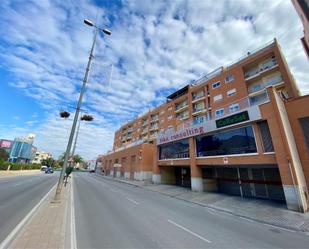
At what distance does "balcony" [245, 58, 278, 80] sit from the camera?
2635 cm

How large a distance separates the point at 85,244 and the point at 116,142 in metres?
80.5

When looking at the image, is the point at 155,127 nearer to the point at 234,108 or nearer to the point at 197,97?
the point at 197,97

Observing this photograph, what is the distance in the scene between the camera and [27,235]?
5.10 metres

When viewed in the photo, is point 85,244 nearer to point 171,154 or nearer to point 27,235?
point 27,235

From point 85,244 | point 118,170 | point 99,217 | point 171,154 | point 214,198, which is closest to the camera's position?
point 85,244

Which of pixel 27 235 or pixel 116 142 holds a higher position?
pixel 116 142

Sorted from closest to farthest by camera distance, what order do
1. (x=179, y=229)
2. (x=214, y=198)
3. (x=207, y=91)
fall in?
(x=179, y=229)
(x=214, y=198)
(x=207, y=91)

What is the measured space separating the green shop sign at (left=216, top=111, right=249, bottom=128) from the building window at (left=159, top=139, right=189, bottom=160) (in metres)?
5.67

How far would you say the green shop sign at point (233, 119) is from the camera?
576 inches

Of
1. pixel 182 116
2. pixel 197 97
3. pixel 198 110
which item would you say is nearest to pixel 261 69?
pixel 197 97

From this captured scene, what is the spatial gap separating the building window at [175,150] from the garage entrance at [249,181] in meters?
3.17

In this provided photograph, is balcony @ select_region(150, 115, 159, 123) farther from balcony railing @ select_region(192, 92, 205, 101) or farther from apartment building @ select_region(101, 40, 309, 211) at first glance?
apartment building @ select_region(101, 40, 309, 211)

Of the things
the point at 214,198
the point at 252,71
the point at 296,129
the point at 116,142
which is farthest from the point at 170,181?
the point at 116,142

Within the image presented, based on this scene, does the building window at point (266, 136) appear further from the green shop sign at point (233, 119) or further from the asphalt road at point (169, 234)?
the asphalt road at point (169, 234)
